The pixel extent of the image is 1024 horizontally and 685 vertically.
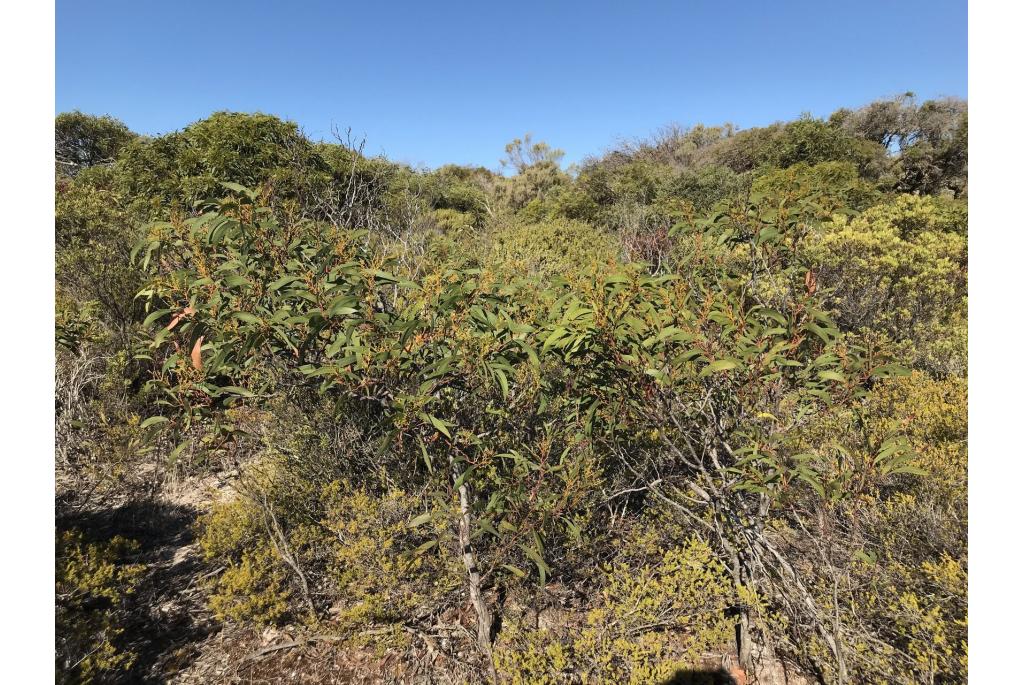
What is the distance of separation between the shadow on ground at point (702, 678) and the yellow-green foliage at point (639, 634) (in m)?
0.03

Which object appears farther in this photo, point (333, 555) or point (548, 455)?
point (333, 555)

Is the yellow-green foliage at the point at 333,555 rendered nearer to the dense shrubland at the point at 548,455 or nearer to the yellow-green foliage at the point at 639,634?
the dense shrubland at the point at 548,455

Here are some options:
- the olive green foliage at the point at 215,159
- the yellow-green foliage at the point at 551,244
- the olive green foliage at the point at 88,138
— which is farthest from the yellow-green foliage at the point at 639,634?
the olive green foliage at the point at 88,138

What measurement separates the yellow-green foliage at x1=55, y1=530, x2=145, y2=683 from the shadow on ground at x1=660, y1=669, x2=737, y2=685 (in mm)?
2669

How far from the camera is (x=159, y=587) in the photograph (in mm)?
3371

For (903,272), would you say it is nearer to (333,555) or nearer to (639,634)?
(639,634)

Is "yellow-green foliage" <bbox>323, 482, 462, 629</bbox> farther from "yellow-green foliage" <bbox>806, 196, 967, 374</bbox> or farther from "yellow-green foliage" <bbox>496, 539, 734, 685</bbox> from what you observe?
"yellow-green foliage" <bbox>806, 196, 967, 374</bbox>

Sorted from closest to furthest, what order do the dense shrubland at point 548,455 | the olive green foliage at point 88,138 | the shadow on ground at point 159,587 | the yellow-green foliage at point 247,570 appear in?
the dense shrubland at point 548,455 < the yellow-green foliage at point 247,570 < the shadow on ground at point 159,587 < the olive green foliage at point 88,138

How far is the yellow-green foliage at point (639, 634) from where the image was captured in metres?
2.16

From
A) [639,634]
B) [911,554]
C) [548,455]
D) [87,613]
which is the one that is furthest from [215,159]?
[911,554]

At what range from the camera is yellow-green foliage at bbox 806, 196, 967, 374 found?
20.0ft

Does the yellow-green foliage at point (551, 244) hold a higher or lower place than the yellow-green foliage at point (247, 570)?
higher

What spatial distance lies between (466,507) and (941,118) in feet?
88.1

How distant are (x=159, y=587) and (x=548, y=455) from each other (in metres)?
3.04
